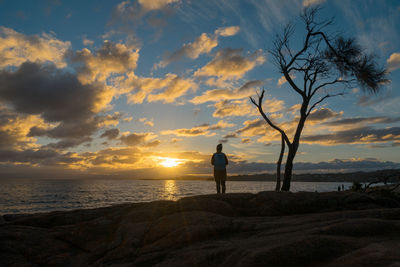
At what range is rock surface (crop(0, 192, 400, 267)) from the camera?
3676 mm

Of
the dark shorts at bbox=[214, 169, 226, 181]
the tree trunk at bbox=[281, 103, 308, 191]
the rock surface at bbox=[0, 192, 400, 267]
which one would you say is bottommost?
the rock surface at bbox=[0, 192, 400, 267]

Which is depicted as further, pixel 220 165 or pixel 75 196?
pixel 75 196

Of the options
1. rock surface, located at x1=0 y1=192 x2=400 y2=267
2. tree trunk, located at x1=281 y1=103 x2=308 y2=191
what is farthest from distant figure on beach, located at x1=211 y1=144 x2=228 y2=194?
tree trunk, located at x1=281 y1=103 x2=308 y2=191

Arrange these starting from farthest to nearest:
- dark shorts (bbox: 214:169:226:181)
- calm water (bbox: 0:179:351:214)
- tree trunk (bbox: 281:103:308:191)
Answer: calm water (bbox: 0:179:351:214) < tree trunk (bbox: 281:103:308:191) < dark shorts (bbox: 214:169:226:181)

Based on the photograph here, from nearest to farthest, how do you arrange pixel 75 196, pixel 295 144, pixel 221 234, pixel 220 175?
pixel 221 234, pixel 220 175, pixel 295 144, pixel 75 196

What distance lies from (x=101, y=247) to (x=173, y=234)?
6.47 feet

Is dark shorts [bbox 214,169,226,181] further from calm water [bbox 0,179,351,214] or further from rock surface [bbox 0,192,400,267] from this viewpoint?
calm water [bbox 0,179,351,214]

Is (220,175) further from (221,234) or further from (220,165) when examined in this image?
(221,234)

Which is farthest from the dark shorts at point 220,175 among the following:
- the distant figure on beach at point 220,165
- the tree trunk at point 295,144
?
the tree trunk at point 295,144

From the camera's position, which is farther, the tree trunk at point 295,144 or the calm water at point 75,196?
the calm water at point 75,196

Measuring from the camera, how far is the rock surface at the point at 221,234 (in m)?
3.68

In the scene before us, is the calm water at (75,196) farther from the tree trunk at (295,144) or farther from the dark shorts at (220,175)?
the tree trunk at (295,144)

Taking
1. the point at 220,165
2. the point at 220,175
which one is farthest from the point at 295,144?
the point at 220,175

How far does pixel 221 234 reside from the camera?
18.6 ft
